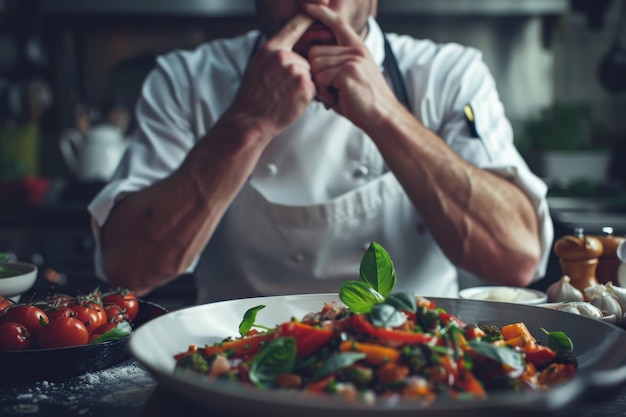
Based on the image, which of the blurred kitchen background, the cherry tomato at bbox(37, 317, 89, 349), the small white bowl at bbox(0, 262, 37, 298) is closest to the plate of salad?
the cherry tomato at bbox(37, 317, 89, 349)

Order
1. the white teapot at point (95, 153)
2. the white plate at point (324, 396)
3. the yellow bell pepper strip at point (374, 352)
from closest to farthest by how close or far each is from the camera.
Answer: the white plate at point (324, 396)
the yellow bell pepper strip at point (374, 352)
the white teapot at point (95, 153)

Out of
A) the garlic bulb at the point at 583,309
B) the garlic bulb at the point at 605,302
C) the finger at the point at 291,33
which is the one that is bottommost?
the garlic bulb at the point at 605,302

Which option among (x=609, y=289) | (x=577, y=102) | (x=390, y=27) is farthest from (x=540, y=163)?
(x=609, y=289)

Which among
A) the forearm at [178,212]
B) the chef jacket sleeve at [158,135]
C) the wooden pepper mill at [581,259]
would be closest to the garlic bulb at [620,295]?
the wooden pepper mill at [581,259]

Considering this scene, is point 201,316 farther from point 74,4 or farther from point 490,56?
point 490,56

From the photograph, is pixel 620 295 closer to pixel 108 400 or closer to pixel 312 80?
pixel 108 400

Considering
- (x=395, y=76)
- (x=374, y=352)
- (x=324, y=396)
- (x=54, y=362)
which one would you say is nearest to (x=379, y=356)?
(x=374, y=352)

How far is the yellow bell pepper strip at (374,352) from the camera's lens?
0.67 m

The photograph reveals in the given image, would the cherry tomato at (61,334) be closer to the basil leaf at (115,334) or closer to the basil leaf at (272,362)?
the basil leaf at (115,334)

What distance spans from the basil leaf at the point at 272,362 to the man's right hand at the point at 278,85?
2.69 feet

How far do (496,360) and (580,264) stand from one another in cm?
47

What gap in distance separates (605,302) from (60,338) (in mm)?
607

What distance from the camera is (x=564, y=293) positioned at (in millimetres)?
1023

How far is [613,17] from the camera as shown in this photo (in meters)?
3.16
